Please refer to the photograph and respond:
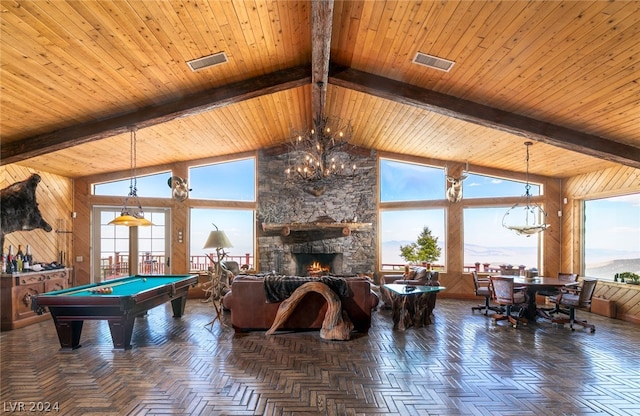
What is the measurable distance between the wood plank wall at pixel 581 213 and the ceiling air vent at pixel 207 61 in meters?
7.34

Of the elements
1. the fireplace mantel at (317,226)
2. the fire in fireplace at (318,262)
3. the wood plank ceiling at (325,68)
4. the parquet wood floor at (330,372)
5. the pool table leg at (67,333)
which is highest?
the wood plank ceiling at (325,68)

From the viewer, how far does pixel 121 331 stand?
4270mm

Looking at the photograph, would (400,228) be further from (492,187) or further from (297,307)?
(297,307)

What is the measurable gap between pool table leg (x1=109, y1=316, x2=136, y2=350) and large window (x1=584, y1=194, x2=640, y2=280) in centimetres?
877

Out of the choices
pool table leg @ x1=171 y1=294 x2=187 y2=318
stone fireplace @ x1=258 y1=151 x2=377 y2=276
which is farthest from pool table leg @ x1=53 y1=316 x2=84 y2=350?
stone fireplace @ x1=258 y1=151 x2=377 y2=276

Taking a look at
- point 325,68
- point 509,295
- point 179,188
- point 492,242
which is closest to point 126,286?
point 179,188

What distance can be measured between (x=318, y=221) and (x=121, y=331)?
5315 mm

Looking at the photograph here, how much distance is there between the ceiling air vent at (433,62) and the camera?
405 centimetres

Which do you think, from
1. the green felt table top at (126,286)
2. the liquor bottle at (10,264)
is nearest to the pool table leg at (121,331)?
the green felt table top at (126,286)

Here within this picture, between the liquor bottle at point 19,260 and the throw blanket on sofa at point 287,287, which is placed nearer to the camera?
the throw blanket on sofa at point 287,287

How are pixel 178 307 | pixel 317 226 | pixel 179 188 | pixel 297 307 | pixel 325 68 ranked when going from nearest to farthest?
pixel 325 68 < pixel 297 307 < pixel 178 307 < pixel 179 188 < pixel 317 226

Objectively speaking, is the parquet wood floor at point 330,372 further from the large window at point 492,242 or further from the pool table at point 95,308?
the large window at point 492,242

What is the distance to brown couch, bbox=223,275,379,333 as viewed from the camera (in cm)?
506

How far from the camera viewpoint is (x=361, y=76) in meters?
5.06
